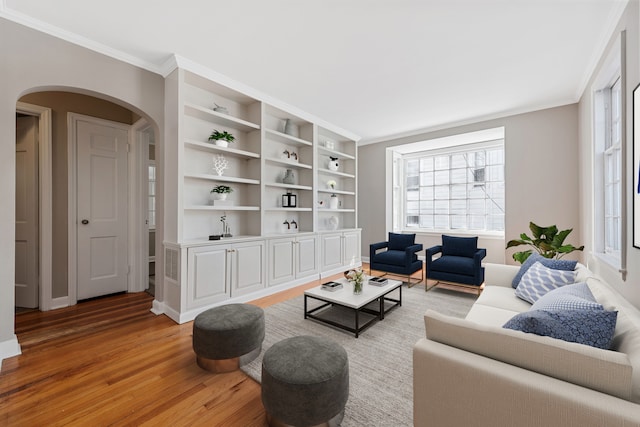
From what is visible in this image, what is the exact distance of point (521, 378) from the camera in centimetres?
97

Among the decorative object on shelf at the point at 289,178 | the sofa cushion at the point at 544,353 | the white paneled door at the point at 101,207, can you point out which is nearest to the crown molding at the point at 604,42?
the sofa cushion at the point at 544,353

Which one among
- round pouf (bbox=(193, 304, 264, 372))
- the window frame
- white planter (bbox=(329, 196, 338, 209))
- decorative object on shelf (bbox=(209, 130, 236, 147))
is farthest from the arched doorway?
the window frame

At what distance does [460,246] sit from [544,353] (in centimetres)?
325

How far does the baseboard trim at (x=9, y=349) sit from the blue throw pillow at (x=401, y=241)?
4562mm

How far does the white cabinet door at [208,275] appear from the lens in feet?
9.50

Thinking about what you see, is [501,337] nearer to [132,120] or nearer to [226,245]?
[226,245]

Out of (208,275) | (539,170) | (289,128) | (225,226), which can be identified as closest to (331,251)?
(225,226)

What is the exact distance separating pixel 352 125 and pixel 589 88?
3.30 meters

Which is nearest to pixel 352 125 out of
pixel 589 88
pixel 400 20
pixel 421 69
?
pixel 421 69

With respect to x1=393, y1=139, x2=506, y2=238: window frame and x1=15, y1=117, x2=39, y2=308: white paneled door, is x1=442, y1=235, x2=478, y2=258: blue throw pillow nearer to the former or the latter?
x1=393, y1=139, x2=506, y2=238: window frame

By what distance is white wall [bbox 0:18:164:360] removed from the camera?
214 cm

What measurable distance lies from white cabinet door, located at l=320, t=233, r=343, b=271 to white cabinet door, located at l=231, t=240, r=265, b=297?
4.55 feet

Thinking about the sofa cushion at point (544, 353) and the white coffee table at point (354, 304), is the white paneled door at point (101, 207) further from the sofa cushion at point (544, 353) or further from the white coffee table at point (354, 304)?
the sofa cushion at point (544, 353)

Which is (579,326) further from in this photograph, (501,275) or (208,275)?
(208,275)
